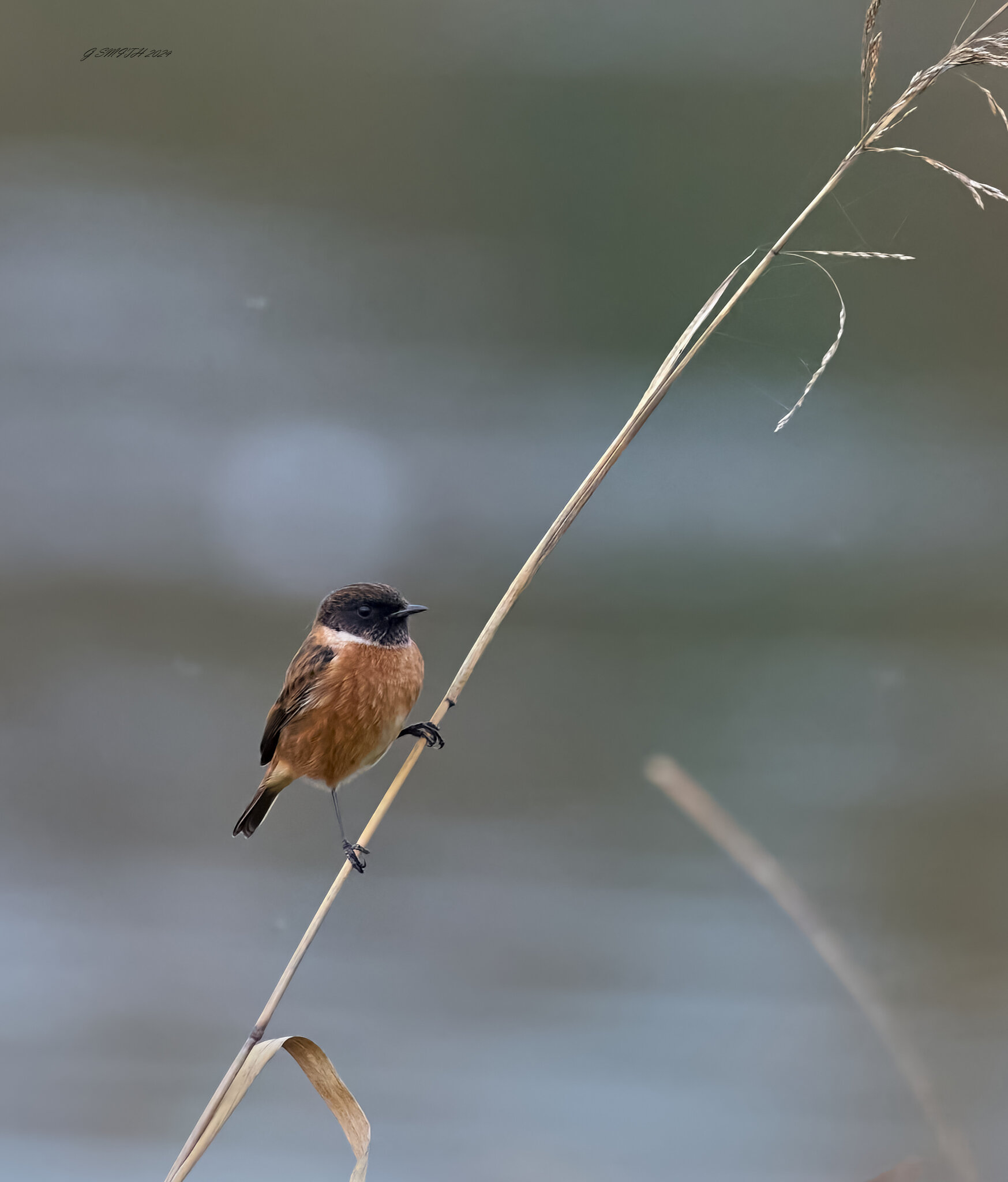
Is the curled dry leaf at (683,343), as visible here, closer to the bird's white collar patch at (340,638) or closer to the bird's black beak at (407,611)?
the bird's black beak at (407,611)

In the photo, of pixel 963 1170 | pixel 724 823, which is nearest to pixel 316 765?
pixel 724 823

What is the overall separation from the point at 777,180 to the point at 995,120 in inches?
14.3

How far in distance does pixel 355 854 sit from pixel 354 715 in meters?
0.22

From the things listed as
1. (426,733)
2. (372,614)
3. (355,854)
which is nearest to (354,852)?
(355,854)

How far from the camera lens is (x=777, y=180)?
149 centimetres

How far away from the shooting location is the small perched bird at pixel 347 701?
1069mm

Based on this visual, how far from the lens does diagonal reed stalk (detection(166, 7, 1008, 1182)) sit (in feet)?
2.56

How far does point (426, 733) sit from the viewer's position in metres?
1.05

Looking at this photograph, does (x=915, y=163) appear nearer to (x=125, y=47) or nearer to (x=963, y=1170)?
(x=963, y=1170)

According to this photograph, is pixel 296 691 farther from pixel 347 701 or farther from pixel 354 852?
pixel 354 852

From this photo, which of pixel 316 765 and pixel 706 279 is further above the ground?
pixel 706 279

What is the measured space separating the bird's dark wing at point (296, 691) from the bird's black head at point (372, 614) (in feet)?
0.15

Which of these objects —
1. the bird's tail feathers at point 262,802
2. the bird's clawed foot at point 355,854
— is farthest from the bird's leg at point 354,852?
the bird's tail feathers at point 262,802

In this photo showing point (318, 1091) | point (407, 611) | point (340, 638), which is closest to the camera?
point (318, 1091)
